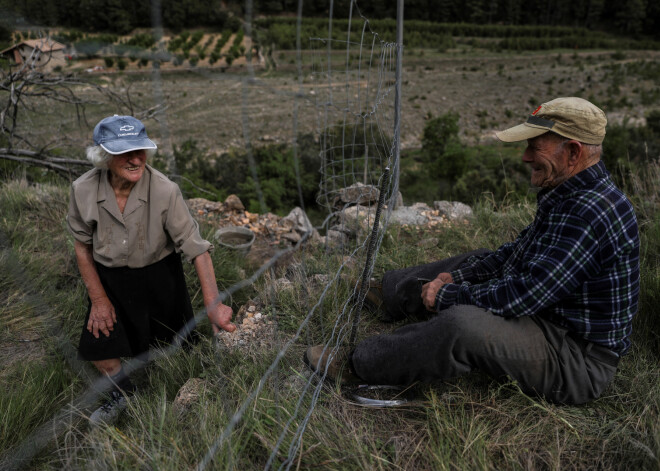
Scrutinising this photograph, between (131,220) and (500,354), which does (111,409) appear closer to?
(131,220)

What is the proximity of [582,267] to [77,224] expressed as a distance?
1869mm

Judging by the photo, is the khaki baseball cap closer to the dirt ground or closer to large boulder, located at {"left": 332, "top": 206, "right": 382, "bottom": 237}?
the dirt ground

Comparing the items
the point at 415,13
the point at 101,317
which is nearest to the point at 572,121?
the point at 101,317

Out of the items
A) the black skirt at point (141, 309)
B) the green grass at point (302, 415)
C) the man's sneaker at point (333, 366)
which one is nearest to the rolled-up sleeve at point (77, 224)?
the black skirt at point (141, 309)

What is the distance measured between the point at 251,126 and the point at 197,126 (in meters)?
1.76

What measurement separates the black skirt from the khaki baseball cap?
161cm

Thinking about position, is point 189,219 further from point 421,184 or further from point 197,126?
point 197,126

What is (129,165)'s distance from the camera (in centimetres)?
174

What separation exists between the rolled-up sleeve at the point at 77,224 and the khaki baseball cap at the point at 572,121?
1715 millimetres

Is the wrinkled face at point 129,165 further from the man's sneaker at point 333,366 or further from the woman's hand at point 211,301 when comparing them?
the man's sneaker at point 333,366

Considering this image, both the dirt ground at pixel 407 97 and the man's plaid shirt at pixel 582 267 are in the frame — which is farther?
the dirt ground at pixel 407 97

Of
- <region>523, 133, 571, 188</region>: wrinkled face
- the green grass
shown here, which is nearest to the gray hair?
the green grass

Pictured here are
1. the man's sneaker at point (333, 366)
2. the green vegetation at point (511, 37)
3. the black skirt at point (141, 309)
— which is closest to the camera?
the man's sneaker at point (333, 366)

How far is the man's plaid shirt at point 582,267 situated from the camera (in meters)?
1.50
